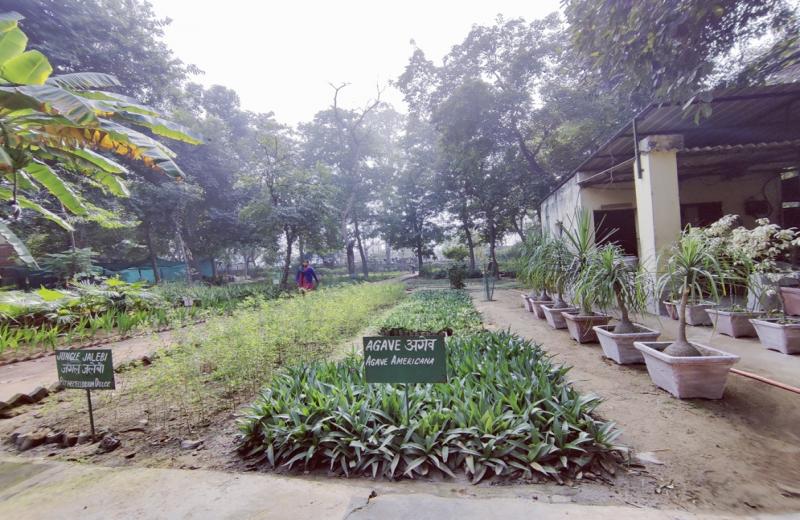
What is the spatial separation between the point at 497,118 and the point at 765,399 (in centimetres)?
1377

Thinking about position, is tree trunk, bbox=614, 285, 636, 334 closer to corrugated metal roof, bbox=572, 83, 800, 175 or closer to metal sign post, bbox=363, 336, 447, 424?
metal sign post, bbox=363, 336, 447, 424

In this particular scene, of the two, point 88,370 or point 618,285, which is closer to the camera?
point 88,370

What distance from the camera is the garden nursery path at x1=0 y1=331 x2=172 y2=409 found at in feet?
13.3

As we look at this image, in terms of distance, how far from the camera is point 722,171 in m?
8.38

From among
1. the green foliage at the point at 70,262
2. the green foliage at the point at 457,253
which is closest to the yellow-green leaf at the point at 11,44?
the green foliage at the point at 70,262

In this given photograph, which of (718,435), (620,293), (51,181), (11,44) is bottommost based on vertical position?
(718,435)

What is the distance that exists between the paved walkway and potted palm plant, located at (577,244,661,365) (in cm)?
246

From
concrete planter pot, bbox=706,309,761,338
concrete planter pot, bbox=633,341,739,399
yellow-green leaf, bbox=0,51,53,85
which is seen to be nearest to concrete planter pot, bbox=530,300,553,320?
concrete planter pot, bbox=706,309,761,338

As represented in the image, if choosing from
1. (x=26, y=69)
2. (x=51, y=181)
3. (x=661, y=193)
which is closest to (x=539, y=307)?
(x=661, y=193)

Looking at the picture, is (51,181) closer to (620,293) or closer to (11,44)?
(11,44)

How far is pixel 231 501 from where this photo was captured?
6.63ft

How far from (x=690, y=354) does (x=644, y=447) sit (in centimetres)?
125

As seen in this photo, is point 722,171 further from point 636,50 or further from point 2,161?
point 2,161

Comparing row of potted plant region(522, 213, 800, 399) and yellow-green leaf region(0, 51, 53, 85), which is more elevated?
yellow-green leaf region(0, 51, 53, 85)
